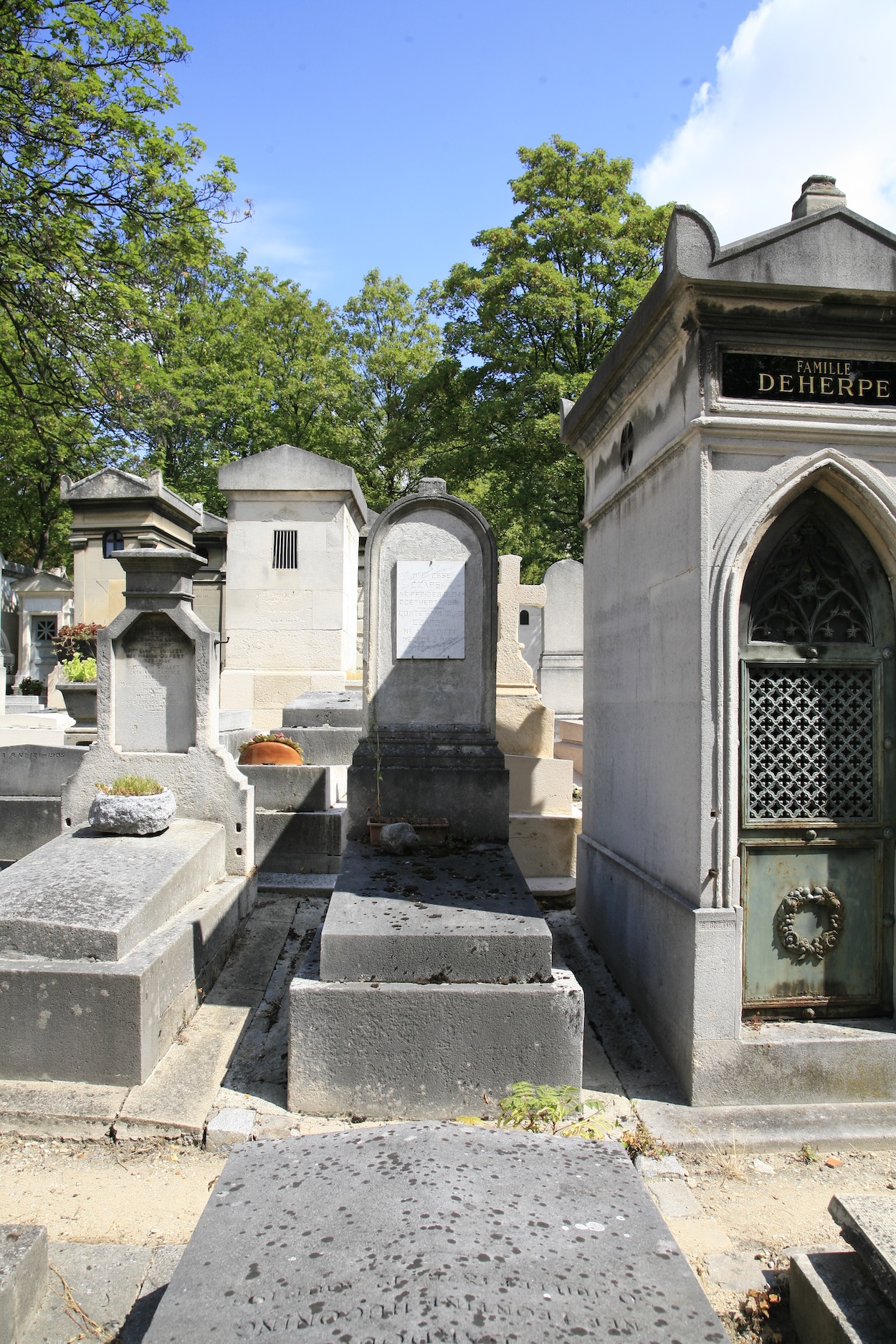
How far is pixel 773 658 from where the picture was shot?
161 inches

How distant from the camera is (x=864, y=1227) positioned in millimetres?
2227

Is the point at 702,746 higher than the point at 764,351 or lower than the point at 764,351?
lower

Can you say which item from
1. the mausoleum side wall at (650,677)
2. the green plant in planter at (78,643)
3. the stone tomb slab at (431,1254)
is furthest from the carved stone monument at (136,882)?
the green plant in planter at (78,643)

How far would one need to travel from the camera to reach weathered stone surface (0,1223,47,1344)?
212 centimetres

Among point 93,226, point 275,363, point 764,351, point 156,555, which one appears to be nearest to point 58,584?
point 275,363

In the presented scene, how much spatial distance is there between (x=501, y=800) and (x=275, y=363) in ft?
79.1

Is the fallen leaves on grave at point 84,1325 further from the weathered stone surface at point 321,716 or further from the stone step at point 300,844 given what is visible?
the weathered stone surface at point 321,716

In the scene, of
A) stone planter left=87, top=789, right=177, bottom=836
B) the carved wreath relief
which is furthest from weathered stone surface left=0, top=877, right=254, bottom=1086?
the carved wreath relief

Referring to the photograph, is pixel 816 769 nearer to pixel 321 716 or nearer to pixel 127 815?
pixel 127 815

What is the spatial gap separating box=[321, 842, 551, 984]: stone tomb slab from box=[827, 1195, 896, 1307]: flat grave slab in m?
1.61

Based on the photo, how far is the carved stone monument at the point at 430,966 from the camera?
145 inches

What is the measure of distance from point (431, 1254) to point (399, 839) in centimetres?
348

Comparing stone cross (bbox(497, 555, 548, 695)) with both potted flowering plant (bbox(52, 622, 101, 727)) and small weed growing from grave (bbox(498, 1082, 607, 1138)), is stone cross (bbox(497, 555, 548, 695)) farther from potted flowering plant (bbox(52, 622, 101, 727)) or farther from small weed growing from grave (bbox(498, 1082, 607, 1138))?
small weed growing from grave (bbox(498, 1082, 607, 1138))

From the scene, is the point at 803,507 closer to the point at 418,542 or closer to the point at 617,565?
the point at 617,565
